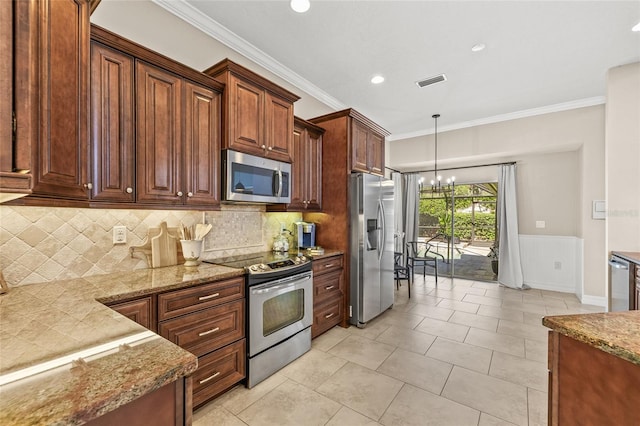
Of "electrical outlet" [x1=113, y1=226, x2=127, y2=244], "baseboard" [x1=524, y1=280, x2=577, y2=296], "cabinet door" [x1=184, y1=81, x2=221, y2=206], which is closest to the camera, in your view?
"electrical outlet" [x1=113, y1=226, x2=127, y2=244]

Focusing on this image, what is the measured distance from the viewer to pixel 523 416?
1876 mm

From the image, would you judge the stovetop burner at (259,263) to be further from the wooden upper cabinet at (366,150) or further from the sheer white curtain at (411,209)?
the sheer white curtain at (411,209)

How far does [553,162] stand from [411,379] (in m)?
4.89

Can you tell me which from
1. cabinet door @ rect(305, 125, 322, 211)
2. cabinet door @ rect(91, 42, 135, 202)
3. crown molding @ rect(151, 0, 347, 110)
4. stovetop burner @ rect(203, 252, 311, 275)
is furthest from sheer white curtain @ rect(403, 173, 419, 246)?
cabinet door @ rect(91, 42, 135, 202)

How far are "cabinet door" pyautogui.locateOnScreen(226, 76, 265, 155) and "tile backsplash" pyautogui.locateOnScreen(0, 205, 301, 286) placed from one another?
2.52 ft

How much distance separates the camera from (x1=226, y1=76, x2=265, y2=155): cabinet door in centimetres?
235

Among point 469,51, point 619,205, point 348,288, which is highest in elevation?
point 469,51

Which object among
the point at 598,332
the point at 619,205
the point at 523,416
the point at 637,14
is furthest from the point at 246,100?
the point at 619,205

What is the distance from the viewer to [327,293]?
3.15 m

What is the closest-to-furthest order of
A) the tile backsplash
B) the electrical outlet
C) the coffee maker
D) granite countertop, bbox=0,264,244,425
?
1. granite countertop, bbox=0,264,244,425
2. the tile backsplash
3. the electrical outlet
4. the coffee maker

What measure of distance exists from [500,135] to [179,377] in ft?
18.9

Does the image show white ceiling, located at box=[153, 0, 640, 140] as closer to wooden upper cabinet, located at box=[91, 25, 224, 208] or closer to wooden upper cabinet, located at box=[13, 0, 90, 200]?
wooden upper cabinet, located at box=[91, 25, 224, 208]

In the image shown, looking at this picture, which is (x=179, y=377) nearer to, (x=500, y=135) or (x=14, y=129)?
(x=14, y=129)

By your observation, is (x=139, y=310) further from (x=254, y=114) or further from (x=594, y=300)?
(x=594, y=300)
